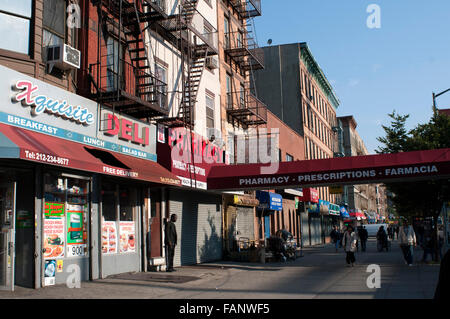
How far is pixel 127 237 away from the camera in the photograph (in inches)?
571

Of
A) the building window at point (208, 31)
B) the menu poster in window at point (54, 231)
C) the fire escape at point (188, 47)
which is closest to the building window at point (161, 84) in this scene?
the fire escape at point (188, 47)

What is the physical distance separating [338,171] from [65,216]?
10066mm

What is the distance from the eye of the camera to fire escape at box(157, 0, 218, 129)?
1733 centimetres

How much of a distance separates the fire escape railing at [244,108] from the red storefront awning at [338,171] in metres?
6.36

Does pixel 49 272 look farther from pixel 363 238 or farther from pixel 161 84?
pixel 363 238

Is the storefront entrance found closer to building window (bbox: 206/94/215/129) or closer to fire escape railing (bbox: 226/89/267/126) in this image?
building window (bbox: 206/94/215/129)

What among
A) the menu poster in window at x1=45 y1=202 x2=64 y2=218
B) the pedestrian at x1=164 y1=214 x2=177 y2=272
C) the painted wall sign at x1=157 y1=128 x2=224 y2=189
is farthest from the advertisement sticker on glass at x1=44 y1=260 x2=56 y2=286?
the painted wall sign at x1=157 y1=128 x2=224 y2=189

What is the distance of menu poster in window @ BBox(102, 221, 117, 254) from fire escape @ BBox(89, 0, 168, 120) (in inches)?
136

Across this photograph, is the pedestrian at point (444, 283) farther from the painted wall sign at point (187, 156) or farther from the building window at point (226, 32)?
the building window at point (226, 32)

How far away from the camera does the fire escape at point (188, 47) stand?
17.3 metres

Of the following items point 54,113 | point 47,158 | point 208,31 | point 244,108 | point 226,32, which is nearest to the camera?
point 47,158

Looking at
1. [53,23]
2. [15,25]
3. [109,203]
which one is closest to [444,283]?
[15,25]
